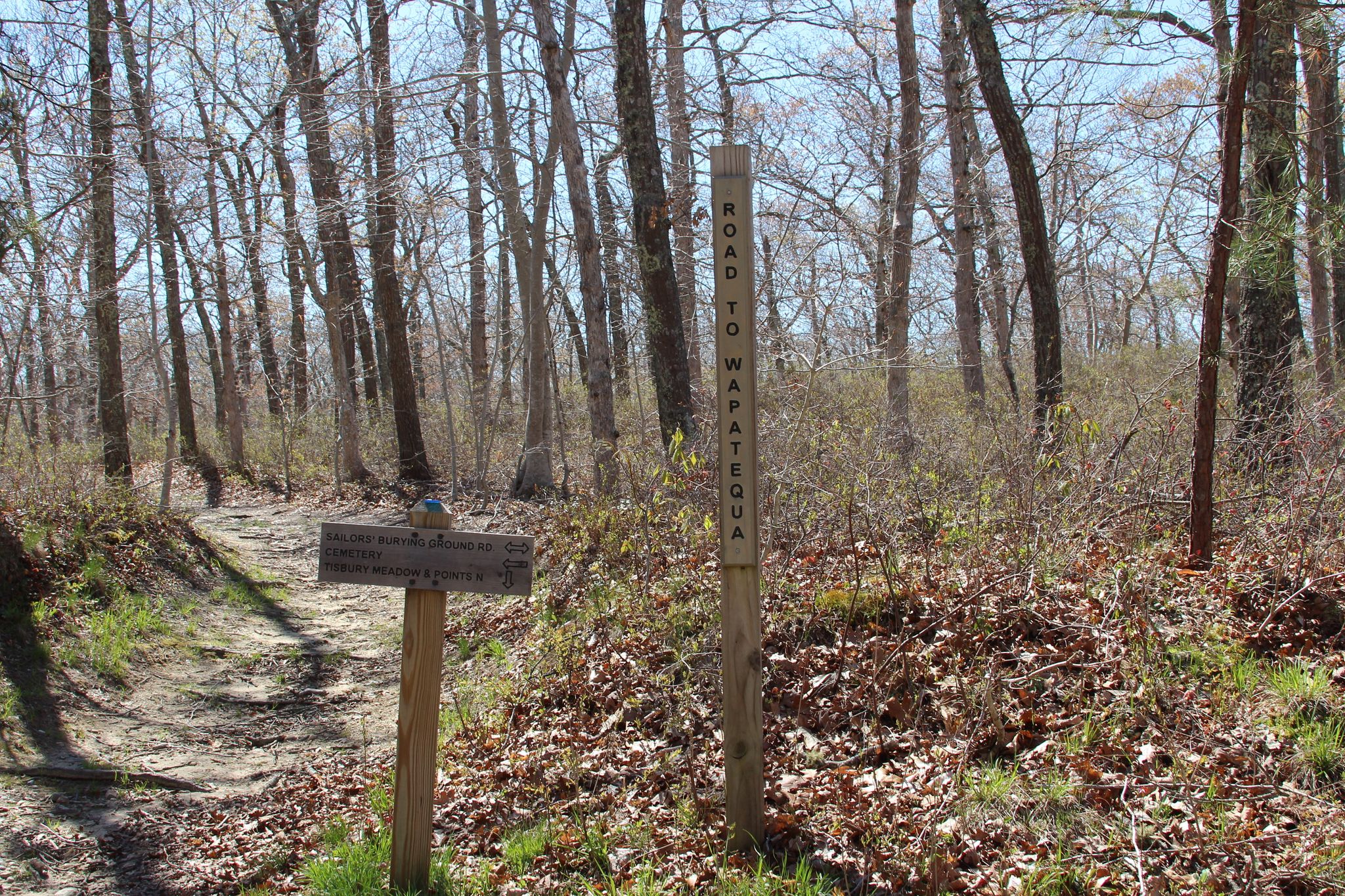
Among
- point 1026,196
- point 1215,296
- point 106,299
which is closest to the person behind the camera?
point 1215,296

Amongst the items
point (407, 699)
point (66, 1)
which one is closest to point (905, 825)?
point (407, 699)

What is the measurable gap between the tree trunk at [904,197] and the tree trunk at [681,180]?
2869 mm

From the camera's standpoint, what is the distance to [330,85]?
44.8 feet

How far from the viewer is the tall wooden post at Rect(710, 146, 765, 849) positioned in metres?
3.41

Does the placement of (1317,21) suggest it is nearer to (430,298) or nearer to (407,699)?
(407,699)

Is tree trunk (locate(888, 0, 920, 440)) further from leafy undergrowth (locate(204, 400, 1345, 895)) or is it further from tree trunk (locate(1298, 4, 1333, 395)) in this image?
leafy undergrowth (locate(204, 400, 1345, 895))

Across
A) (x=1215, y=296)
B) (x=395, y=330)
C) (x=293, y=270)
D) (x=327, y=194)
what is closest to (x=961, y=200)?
(x=1215, y=296)

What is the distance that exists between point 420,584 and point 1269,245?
5.65 metres

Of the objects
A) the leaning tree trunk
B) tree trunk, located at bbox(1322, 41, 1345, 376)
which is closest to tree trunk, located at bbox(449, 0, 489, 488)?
the leaning tree trunk

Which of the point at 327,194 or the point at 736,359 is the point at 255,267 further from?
the point at 736,359

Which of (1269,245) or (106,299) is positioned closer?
(1269,245)

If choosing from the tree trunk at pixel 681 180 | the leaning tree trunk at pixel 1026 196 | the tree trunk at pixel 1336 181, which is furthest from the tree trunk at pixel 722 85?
the tree trunk at pixel 1336 181

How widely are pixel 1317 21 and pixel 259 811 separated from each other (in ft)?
28.6

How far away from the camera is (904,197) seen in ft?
39.9
